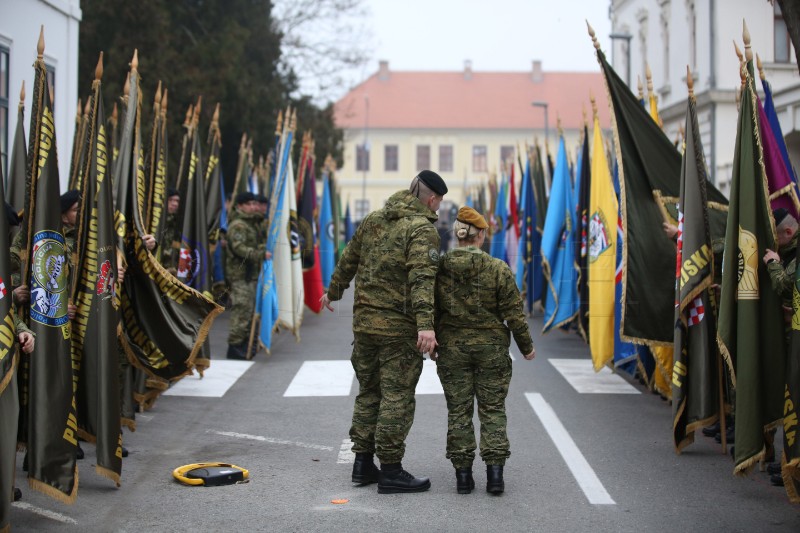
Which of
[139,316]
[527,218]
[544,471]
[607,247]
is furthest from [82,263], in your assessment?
[527,218]

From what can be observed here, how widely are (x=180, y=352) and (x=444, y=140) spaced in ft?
220

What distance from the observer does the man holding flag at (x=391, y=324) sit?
6527 mm

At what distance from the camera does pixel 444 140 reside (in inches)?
2926

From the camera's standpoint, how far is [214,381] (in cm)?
1140

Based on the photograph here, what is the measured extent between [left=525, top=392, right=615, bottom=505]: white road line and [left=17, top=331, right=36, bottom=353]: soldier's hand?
11.0 feet

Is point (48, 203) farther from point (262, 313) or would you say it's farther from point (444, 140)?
point (444, 140)

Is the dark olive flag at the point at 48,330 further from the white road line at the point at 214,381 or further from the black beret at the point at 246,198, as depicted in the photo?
the black beret at the point at 246,198

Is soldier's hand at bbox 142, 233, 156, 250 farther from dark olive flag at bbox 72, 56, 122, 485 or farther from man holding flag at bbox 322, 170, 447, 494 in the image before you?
man holding flag at bbox 322, 170, 447, 494

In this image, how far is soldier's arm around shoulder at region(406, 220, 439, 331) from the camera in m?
6.29

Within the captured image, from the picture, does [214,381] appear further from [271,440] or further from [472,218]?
[472,218]

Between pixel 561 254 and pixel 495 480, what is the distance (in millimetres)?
7937

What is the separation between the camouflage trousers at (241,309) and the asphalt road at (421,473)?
87.9 inches

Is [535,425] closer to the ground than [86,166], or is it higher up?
closer to the ground

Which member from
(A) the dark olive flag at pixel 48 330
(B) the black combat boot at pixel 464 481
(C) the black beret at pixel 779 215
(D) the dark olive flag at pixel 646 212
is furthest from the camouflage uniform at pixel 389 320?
(D) the dark olive flag at pixel 646 212
